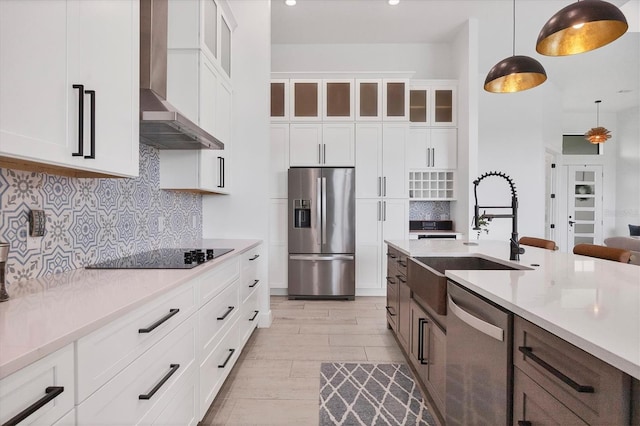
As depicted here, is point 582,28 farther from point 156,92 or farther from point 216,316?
point 216,316

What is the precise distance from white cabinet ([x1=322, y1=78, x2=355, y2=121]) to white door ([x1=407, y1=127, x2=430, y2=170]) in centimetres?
102

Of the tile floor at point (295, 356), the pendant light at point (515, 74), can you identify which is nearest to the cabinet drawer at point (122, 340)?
the tile floor at point (295, 356)

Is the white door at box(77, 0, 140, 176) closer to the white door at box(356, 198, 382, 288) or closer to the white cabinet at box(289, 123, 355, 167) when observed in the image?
the white cabinet at box(289, 123, 355, 167)

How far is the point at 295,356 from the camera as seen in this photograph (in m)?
2.67

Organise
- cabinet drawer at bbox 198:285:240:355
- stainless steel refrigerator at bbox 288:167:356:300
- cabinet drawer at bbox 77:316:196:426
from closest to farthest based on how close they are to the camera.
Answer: cabinet drawer at bbox 77:316:196:426 → cabinet drawer at bbox 198:285:240:355 → stainless steel refrigerator at bbox 288:167:356:300

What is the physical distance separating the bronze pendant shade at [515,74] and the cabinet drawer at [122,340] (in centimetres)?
249

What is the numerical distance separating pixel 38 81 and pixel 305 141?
3664 mm

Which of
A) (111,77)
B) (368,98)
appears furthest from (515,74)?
(111,77)

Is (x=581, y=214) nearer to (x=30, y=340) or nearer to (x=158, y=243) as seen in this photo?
(x=158, y=243)

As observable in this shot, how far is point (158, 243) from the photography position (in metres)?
2.40

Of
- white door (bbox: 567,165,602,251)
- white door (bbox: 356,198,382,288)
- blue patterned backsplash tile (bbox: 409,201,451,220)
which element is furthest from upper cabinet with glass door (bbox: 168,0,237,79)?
white door (bbox: 567,165,602,251)

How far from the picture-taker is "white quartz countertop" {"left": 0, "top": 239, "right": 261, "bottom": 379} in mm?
708

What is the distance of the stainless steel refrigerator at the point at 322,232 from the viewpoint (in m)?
4.27

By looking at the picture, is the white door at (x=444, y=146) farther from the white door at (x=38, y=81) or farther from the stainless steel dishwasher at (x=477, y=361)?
the white door at (x=38, y=81)
